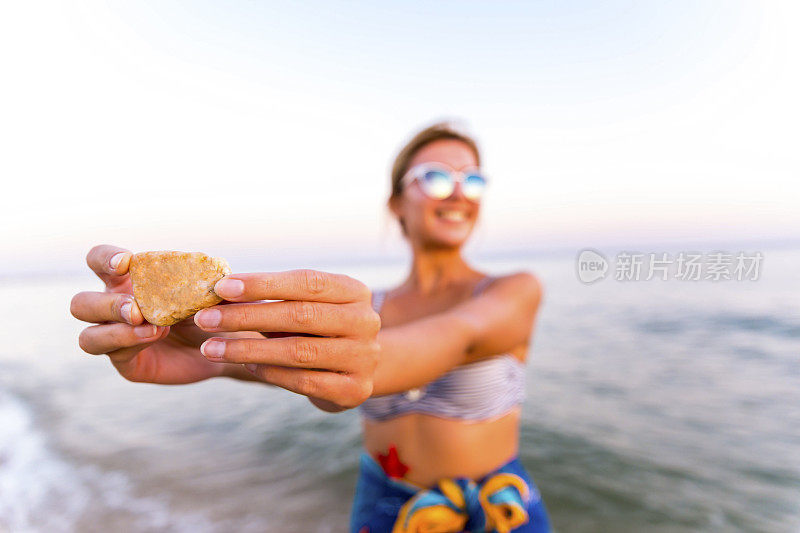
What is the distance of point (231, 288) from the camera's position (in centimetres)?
101

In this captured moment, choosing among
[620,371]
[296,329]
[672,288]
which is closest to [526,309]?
[296,329]

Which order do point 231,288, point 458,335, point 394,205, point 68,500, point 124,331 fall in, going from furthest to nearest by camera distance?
point 68,500 < point 394,205 < point 458,335 < point 124,331 < point 231,288

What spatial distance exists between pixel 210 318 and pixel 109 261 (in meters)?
0.46

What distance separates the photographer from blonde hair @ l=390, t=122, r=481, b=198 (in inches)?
124

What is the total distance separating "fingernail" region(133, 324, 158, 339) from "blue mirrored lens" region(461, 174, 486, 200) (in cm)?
218

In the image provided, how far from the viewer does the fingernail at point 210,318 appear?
1.05 meters

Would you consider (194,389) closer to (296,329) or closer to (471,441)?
(471,441)

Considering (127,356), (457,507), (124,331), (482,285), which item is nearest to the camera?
(124,331)

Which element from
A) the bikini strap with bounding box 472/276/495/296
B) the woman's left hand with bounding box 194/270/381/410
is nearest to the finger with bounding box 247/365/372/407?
the woman's left hand with bounding box 194/270/381/410

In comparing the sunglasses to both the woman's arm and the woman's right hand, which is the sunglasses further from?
the woman's right hand

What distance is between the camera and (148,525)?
13.8 ft

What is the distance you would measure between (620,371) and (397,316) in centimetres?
779

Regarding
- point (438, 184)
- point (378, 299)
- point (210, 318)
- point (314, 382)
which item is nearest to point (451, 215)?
point (438, 184)

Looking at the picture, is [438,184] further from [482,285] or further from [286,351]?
[286,351]
